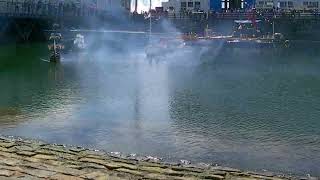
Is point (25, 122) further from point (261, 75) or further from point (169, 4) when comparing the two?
point (169, 4)

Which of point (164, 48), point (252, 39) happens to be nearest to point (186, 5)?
point (252, 39)

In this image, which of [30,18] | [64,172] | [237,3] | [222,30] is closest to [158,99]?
[64,172]

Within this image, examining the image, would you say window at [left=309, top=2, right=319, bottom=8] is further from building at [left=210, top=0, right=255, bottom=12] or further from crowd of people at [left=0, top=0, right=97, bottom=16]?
crowd of people at [left=0, top=0, right=97, bottom=16]

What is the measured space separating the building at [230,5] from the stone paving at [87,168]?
7889 centimetres

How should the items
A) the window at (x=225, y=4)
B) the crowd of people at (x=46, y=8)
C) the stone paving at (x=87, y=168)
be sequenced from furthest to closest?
the window at (x=225, y=4)
the crowd of people at (x=46, y=8)
the stone paving at (x=87, y=168)

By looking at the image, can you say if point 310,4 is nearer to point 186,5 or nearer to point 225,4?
point 225,4

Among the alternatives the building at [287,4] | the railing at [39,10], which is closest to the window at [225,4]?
the building at [287,4]

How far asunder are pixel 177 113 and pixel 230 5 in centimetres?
7342

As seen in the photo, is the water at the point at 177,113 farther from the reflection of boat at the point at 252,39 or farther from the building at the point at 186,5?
the building at the point at 186,5

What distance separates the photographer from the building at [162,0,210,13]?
91.9 m

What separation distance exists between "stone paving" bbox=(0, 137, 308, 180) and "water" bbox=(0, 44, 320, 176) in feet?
A: 7.09

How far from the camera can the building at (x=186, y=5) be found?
9188 cm

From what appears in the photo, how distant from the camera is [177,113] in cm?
1756

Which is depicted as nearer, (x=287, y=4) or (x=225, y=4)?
(x=287, y=4)
